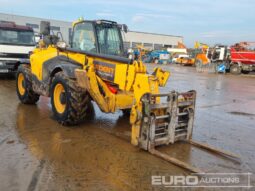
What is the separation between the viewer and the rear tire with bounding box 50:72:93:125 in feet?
19.4

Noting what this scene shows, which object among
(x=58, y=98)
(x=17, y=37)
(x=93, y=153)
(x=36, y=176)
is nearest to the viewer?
(x=36, y=176)

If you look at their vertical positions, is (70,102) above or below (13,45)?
below

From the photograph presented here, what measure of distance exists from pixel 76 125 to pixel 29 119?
1288mm

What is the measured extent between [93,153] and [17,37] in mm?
10199

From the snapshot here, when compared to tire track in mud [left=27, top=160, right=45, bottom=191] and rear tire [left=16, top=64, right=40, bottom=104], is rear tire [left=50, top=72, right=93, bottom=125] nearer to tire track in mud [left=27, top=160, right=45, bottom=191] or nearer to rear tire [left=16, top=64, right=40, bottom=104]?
tire track in mud [left=27, top=160, right=45, bottom=191]

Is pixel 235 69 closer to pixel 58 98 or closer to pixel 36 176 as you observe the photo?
pixel 58 98

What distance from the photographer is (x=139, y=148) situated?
507 centimetres

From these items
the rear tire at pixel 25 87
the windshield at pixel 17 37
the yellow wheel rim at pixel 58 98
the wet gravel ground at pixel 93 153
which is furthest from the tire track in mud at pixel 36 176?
the windshield at pixel 17 37

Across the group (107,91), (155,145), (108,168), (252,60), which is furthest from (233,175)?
(252,60)

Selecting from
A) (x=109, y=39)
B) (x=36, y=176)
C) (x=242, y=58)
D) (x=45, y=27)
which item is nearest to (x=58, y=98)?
(x=109, y=39)

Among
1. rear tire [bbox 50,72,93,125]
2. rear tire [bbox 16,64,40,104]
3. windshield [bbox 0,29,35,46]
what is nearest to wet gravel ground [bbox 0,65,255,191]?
rear tire [bbox 50,72,93,125]

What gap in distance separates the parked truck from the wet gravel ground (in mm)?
5377

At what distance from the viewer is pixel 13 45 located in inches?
507

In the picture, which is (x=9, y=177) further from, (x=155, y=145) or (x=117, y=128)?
(x=117, y=128)
